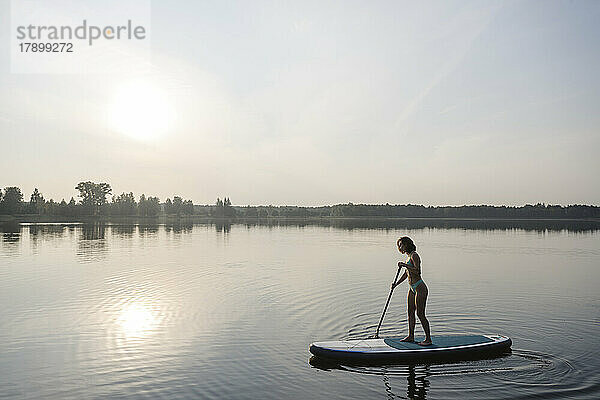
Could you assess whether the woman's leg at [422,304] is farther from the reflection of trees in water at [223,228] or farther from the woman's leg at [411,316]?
the reflection of trees in water at [223,228]

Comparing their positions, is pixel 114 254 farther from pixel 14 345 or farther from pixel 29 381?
pixel 29 381

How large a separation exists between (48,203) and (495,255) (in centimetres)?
17163

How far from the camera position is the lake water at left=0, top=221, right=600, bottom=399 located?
10836 mm

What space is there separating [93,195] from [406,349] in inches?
7574

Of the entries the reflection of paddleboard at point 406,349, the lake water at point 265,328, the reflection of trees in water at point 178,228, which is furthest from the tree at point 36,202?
the reflection of paddleboard at point 406,349

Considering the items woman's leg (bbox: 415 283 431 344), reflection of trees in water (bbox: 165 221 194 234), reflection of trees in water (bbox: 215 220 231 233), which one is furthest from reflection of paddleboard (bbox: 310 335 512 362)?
reflection of trees in water (bbox: 215 220 231 233)

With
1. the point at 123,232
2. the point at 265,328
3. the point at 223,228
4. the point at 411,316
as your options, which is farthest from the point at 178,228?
the point at 411,316

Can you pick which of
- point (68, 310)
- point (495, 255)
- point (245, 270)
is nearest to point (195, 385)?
point (68, 310)

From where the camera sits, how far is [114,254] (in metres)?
41.0

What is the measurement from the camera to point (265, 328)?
1611 cm

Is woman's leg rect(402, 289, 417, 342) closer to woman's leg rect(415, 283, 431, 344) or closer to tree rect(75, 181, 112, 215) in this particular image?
woman's leg rect(415, 283, 431, 344)

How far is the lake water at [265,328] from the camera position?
10.8 meters

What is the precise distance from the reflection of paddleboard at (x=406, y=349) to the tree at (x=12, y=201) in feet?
524

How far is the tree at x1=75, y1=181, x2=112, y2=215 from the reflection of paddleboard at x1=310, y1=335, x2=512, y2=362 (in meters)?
176
